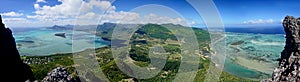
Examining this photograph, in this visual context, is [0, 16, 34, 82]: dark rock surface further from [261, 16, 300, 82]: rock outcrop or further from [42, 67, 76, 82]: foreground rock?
[261, 16, 300, 82]: rock outcrop

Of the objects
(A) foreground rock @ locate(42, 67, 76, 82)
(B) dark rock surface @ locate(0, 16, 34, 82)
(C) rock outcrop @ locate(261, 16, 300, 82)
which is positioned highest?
(C) rock outcrop @ locate(261, 16, 300, 82)

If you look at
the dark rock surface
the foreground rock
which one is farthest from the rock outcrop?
the dark rock surface

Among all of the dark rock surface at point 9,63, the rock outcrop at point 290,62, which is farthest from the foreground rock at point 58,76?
the dark rock surface at point 9,63

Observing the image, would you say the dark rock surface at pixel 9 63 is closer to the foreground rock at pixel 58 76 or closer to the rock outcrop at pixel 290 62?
the foreground rock at pixel 58 76

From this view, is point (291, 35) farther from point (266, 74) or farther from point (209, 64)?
point (209, 64)

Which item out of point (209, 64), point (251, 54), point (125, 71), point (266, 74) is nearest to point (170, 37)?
point (251, 54)

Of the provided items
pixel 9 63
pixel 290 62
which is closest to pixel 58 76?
pixel 290 62

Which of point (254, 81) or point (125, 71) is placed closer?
point (125, 71)

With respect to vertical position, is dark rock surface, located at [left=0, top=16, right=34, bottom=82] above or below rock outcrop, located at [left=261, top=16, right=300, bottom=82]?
below

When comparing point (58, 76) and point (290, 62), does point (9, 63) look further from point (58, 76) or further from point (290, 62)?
point (290, 62)
